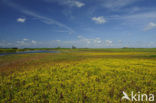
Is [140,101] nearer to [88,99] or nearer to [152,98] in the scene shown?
[152,98]

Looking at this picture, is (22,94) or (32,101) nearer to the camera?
(32,101)

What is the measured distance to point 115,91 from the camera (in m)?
6.22

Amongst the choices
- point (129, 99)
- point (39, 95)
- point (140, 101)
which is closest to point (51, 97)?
point (39, 95)

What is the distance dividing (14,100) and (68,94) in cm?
378

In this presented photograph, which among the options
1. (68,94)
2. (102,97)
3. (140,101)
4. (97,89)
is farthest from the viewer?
(97,89)

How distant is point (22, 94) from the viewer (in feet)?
19.7

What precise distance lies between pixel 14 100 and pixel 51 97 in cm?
251

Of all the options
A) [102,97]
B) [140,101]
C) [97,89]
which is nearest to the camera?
[140,101]

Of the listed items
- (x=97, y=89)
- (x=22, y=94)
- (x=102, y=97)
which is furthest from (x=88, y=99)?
(x=22, y=94)

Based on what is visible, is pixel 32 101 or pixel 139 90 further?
pixel 139 90

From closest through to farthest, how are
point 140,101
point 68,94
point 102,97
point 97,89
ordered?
point 140,101
point 102,97
point 68,94
point 97,89

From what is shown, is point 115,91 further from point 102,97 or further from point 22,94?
point 22,94

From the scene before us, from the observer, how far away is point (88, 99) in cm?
540

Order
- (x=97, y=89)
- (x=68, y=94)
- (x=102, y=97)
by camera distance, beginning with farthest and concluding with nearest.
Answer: (x=97, y=89)
(x=68, y=94)
(x=102, y=97)
